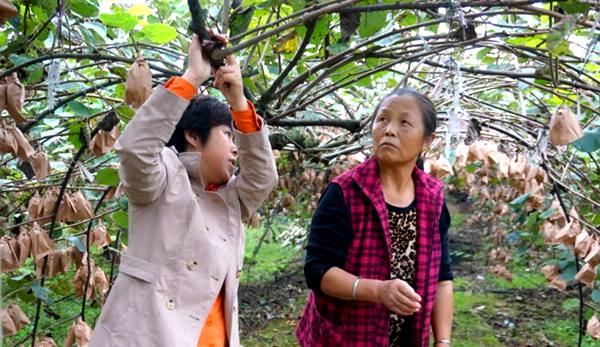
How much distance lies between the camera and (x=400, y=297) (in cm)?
127

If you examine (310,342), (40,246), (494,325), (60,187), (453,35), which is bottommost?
(494,325)

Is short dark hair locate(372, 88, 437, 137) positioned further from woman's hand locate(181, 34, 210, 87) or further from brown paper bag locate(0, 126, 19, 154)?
brown paper bag locate(0, 126, 19, 154)

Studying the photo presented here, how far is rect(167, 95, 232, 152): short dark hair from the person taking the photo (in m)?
1.46

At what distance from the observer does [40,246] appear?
72.6 inches

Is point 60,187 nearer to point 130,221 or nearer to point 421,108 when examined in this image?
point 130,221

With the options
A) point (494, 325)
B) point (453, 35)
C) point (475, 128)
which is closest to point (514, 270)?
point (494, 325)

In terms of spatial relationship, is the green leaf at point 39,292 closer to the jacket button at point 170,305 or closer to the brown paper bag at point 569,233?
the jacket button at point 170,305

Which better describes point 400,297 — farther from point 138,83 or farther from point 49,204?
point 49,204

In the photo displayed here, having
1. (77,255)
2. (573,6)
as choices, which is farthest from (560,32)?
(77,255)

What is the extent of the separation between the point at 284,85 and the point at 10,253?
102cm

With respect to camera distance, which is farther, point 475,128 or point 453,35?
point 475,128

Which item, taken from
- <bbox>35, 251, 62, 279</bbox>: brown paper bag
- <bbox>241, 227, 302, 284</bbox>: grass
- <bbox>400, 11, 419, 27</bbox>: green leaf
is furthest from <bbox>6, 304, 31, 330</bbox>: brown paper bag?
<bbox>241, 227, 302, 284</bbox>: grass

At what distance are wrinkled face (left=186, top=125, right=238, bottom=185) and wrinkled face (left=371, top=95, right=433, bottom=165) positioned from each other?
341 mm

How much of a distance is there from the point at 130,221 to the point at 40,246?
→ 63 centimetres
